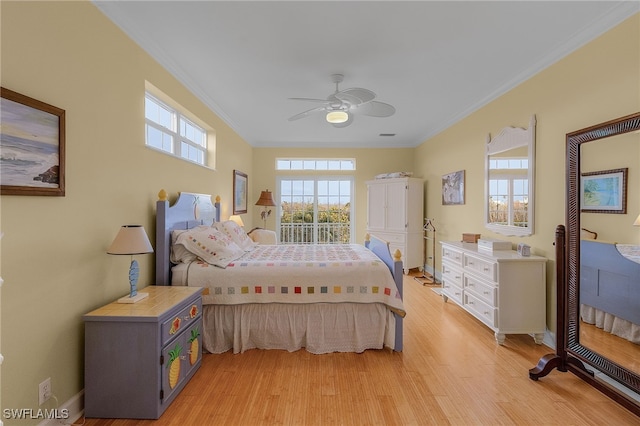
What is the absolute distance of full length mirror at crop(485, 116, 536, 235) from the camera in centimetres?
300

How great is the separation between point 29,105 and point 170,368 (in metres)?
1.64

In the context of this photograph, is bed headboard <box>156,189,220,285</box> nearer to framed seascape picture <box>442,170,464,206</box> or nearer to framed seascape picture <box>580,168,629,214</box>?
framed seascape picture <box>580,168,629,214</box>

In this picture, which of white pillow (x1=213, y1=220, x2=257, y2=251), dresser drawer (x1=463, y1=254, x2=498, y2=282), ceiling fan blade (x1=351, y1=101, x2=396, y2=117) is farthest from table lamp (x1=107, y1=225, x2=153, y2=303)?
dresser drawer (x1=463, y1=254, x2=498, y2=282)

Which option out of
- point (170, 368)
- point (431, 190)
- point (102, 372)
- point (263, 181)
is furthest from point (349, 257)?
point (263, 181)

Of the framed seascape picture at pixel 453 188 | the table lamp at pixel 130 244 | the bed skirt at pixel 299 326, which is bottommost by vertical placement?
the bed skirt at pixel 299 326

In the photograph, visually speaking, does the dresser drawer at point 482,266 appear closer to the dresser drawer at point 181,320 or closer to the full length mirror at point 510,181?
the full length mirror at point 510,181

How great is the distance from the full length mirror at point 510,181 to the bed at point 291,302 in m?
1.46

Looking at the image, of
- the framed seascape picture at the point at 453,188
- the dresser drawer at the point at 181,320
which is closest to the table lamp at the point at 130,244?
the dresser drawer at the point at 181,320

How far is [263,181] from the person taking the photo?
635 centimetres

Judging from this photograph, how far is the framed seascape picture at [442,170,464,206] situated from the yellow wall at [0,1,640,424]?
1141 mm

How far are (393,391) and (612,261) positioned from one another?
167 centimetres

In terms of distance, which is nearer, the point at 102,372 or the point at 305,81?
the point at 102,372

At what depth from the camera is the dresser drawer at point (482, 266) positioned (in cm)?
286

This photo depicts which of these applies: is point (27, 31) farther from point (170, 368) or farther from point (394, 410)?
point (394, 410)
